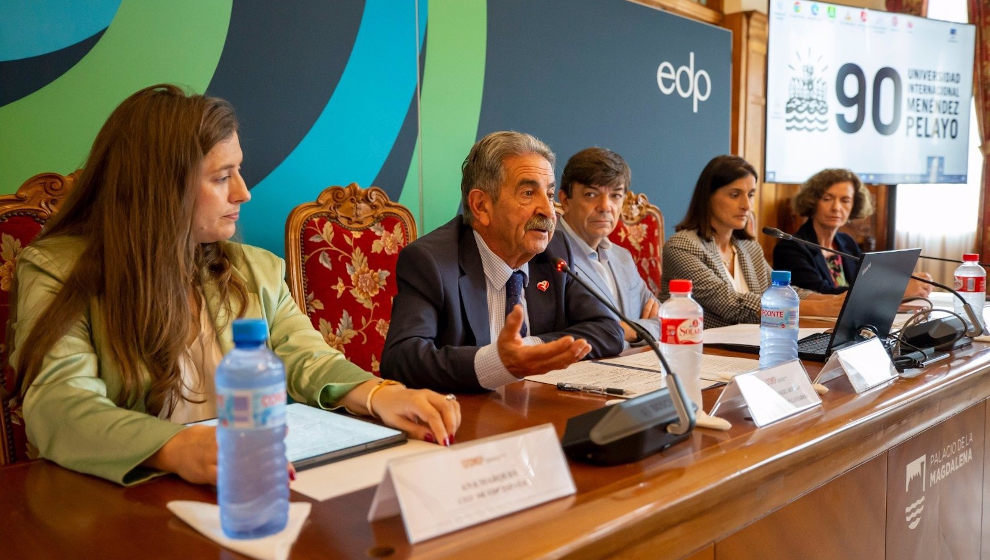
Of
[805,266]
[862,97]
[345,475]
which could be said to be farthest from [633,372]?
[862,97]

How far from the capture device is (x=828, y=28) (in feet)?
14.6

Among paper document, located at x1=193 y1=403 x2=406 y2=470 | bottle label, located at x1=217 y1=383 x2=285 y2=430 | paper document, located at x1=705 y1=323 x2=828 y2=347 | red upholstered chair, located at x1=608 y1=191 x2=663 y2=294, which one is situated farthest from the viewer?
red upholstered chair, located at x1=608 y1=191 x2=663 y2=294

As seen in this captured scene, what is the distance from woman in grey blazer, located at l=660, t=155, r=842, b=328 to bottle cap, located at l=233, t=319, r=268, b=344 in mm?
2043

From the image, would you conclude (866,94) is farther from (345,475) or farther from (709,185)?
(345,475)

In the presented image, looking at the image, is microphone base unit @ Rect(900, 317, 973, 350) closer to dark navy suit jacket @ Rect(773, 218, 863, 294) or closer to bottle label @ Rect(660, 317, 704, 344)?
bottle label @ Rect(660, 317, 704, 344)

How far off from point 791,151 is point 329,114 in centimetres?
284

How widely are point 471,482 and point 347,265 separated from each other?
4.96 ft

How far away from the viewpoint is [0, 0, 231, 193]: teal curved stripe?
197 centimetres

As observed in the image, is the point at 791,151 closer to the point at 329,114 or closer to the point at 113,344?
the point at 329,114

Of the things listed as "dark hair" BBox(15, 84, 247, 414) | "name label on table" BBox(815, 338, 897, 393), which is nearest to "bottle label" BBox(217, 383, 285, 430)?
"dark hair" BBox(15, 84, 247, 414)

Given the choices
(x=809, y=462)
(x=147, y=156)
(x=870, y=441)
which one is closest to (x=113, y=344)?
(x=147, y=156)

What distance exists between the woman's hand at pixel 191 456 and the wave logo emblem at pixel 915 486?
1.18m

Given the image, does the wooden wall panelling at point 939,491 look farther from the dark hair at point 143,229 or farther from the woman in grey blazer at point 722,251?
the dark hair at point 143,229

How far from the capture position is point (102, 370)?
117 cm
